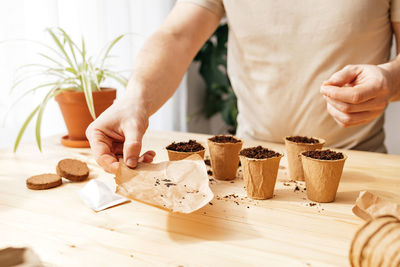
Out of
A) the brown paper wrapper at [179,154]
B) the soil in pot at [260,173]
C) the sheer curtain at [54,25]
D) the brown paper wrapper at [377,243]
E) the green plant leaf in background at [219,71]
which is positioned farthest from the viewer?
the green plant leaf in background at [219,71]

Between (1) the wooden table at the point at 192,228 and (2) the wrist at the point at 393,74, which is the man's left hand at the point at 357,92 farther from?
(1) the wooden table at the point at 192,228

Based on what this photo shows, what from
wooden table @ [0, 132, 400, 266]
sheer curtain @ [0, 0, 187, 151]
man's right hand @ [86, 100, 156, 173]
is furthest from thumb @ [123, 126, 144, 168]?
sheer curtain @ [0, 0, 187, 151]

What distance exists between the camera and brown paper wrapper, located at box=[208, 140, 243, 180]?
3.46 feet

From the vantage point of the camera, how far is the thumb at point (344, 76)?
1006 millimetres

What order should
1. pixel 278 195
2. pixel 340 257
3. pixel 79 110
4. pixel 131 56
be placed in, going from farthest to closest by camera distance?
pixel 131 56 < pixel 79 110 < pixel 278 195 < pixel 340 257

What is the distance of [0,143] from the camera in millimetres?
1564

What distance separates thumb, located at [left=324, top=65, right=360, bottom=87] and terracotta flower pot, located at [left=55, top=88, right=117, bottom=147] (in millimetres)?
827

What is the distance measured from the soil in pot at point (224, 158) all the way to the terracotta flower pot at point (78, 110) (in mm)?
538

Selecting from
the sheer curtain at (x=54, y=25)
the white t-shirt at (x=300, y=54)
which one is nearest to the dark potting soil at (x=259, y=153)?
the white t-shirt at (x=300, y=54)

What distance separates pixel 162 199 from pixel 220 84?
2.37m

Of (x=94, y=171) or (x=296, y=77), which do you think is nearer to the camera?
Result: (x=94, y=171)

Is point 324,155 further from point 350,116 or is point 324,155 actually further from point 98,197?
point 98,197

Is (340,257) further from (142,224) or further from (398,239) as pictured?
(142,224)

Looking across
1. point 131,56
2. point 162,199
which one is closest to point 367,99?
point 162,199
